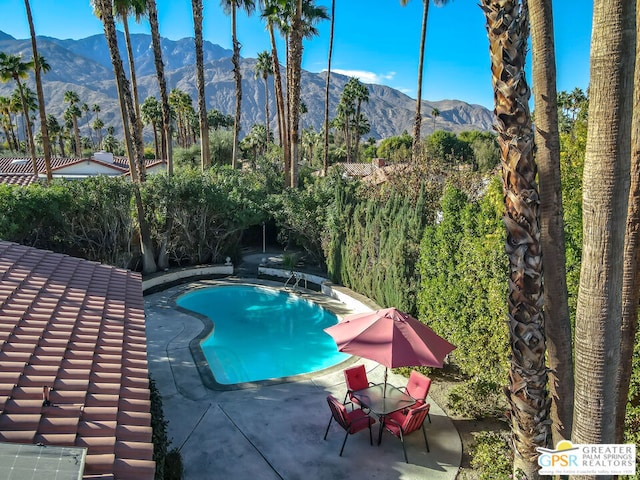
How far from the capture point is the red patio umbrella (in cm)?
786

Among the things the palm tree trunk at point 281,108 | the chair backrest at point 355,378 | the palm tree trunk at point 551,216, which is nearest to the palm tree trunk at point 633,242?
the palm tree trunk at point 551,216

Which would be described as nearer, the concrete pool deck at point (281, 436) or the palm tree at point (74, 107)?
the concrete pool deck at point (281, 436)

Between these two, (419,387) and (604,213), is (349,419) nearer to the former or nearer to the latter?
(419,387)

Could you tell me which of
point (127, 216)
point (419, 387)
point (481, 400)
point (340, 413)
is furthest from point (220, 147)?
point (481, 400)

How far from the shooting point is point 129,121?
2039cm

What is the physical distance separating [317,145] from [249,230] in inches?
1775

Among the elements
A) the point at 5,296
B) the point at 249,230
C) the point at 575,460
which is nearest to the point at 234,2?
the point at 249,230

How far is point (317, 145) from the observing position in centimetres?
7038

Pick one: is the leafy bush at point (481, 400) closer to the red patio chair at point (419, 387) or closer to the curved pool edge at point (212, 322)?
the red patio chair at point (419, 387)

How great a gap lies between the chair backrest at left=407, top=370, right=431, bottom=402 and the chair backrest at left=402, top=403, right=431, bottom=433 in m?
0.45

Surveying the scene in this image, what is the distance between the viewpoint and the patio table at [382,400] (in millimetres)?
8398

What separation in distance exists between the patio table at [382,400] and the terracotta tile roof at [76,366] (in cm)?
441

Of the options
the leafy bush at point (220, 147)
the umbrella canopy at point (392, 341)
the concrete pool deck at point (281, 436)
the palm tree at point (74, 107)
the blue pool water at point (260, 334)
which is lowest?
the blue pool water at point (260, 334)

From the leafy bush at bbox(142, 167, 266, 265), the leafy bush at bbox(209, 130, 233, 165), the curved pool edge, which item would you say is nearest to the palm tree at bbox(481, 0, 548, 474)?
the curved pool edge
